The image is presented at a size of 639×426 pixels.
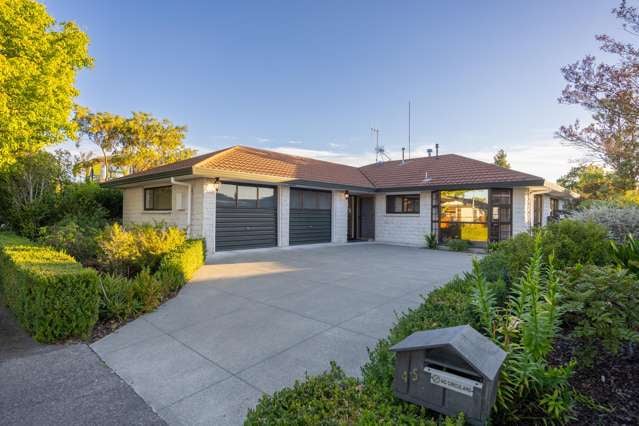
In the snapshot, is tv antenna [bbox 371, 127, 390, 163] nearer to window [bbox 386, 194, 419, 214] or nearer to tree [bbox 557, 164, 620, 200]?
window [bbox 386, 194, 419, 214]

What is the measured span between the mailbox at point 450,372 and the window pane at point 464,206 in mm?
12313

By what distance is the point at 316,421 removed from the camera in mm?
1557

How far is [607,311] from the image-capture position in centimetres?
218

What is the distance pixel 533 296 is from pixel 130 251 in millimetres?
7020

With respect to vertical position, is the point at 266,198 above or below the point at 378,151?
below

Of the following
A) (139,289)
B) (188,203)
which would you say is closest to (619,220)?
(139,289)

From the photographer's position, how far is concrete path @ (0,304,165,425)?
97.3 inches

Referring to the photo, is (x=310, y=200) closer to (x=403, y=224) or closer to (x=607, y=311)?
(x=403, y=224)

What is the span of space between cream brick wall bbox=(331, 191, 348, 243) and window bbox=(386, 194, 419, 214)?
87.3 inches

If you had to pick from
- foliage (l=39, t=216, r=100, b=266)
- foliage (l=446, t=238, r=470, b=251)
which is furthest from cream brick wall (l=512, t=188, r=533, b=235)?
foliage (l=39, t=216, r=100, b=266)

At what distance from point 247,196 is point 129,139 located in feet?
61.8

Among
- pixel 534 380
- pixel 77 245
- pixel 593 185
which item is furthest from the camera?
pixel 593 185

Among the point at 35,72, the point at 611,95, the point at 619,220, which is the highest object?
the point at 35,72

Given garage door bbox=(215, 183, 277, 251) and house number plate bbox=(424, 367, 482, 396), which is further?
garage door bbox=(215, 183, 277, 251)
